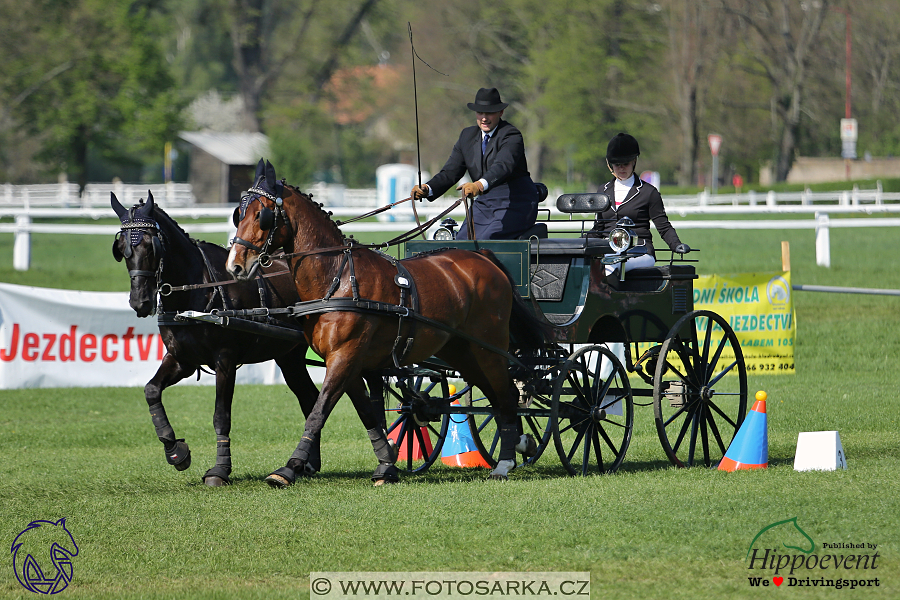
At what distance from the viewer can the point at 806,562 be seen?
18.0 ft

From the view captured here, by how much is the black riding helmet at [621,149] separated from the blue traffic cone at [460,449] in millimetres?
2405

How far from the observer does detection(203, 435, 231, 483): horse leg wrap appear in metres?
7.98

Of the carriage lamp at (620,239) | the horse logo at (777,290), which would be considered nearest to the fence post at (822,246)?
the horse logo at (777,290)

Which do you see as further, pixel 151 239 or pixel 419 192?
pixel 419 192

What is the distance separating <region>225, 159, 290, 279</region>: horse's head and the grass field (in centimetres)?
148

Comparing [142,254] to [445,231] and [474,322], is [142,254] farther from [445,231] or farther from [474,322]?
[445,231]

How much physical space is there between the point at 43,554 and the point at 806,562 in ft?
12.5

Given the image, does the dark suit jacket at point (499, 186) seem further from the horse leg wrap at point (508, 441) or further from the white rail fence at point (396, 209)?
the horse leg wrap at point (508, 441)

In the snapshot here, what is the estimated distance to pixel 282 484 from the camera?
24.8 feet

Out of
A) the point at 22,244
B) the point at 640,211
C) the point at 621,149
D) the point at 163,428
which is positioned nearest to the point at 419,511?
the point at 163,428

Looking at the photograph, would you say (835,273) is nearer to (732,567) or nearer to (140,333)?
(140,333)

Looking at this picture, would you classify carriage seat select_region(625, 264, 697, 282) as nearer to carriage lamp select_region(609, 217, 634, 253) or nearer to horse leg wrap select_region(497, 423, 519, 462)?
carriage lamp select_region(609, 217, 634, 253)

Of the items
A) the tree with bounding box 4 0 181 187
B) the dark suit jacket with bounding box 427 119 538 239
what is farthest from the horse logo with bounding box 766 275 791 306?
the tree with bounding box 4 0 181 187

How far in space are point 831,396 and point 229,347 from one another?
22.6 feet
